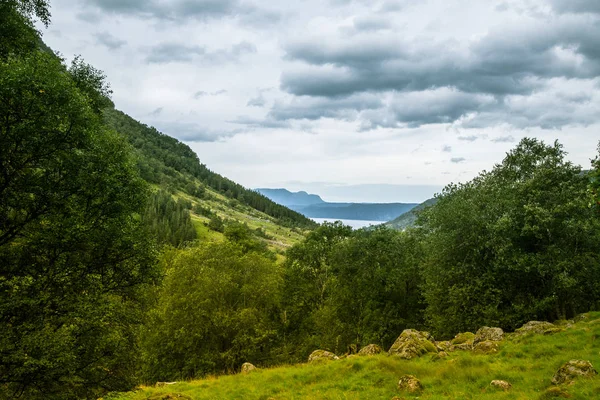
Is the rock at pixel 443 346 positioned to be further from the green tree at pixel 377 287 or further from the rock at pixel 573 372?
the green tree at pixel 377 287

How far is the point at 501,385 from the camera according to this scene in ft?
50.3

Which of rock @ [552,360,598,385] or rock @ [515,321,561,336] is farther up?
rock @ [552,360,598,385]

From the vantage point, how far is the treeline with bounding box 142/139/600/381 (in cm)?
2667

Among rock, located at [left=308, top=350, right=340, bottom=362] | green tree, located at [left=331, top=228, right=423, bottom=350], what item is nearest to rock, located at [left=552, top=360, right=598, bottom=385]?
rock, located at [left=308, top=350, right=340, bottom=362]

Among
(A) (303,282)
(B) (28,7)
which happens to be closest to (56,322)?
(B) (28,7)

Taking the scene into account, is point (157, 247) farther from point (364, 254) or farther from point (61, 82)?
point (364, 254)

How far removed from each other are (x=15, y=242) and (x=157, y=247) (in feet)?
19.4

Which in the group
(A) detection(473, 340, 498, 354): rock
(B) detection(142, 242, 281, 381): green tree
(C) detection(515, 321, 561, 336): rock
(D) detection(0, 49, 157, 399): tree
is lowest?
(B) detection(142, 242, 281, 381): green tree

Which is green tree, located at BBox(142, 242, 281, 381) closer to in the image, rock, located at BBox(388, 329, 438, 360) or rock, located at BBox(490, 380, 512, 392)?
rock, located at BBox(388, 329, 438, 360)

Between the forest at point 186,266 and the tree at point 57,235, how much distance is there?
7 centimetres

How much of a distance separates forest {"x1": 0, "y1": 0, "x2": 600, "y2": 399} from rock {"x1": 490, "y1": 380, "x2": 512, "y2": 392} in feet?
29.8

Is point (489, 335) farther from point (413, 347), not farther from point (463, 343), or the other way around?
point (413, 347)

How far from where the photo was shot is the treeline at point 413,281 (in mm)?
26672

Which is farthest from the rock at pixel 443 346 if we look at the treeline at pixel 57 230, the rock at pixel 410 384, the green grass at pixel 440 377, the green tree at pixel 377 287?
the treeline at pixel 57 230
